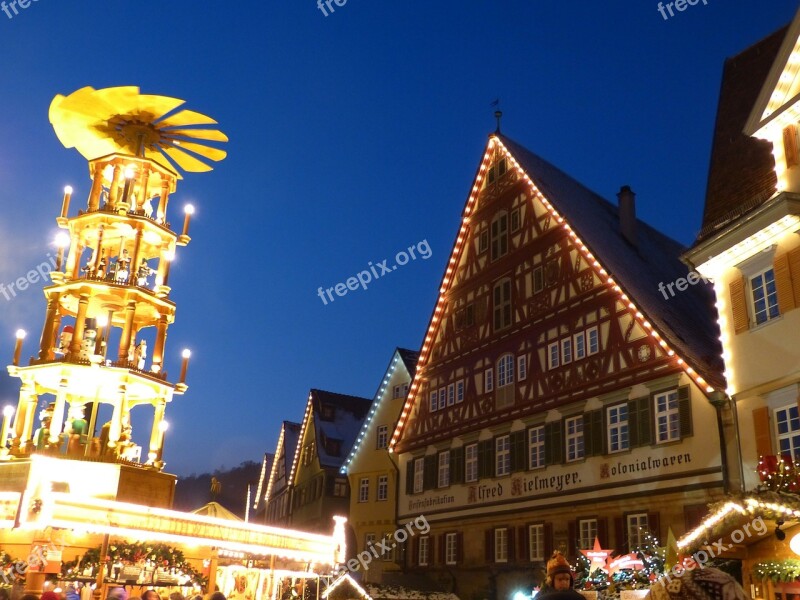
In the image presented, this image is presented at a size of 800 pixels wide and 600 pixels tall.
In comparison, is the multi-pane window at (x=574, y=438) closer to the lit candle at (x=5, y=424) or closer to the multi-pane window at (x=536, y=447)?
the multi-pane window at (x=536, y=447)

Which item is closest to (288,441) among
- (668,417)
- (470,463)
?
(470,463)

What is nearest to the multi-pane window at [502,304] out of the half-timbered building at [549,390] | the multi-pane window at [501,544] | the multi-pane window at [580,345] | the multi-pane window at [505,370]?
the half-timbered building at [549,390]

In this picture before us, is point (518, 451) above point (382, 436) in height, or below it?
below

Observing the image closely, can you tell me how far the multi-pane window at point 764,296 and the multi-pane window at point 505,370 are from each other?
9.94 m

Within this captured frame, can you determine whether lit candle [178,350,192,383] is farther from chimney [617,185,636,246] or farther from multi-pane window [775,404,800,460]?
chimney [617,185,636,246]

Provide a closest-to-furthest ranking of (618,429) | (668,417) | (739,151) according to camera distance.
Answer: (739,151) < (668,417) < (618,429)

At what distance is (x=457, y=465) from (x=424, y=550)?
3567mm

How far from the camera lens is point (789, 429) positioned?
15.1 meters

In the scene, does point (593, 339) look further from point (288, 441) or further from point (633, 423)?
point (288, 441)

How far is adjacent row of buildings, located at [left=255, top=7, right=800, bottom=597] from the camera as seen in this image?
16047 mm

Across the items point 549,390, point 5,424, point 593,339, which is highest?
point 593,339

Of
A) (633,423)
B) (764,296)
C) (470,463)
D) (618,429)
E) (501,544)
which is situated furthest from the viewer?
(470,463)

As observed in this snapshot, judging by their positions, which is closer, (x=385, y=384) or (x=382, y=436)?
(x=382, y=436)

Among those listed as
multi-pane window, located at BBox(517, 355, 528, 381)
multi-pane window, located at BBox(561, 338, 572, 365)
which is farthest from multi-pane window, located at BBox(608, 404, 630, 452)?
multi-pane window, located at BBox(517, 355, 528, 381)
